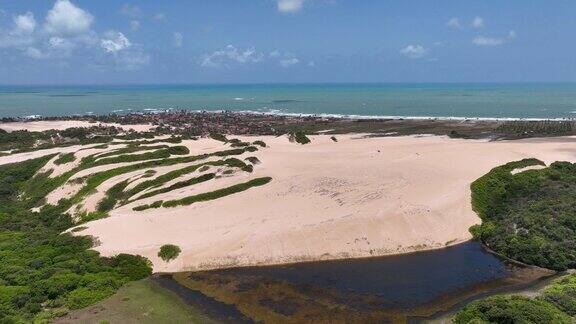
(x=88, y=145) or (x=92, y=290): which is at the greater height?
(x=88, y=145)

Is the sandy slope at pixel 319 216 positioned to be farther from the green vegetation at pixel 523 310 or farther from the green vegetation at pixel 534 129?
the green vegetation at pixel 534 129

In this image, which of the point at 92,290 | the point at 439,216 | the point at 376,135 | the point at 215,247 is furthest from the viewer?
the point at 376,135

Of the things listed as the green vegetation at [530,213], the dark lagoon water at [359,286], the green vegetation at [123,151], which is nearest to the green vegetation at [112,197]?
the green vegetation at [123,151]

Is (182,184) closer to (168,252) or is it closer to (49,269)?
(168,252)

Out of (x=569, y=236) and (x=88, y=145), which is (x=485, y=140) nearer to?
(x=569, y=236)

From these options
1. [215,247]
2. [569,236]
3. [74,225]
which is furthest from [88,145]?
[569,236]

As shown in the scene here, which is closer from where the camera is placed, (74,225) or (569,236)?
(569,236)

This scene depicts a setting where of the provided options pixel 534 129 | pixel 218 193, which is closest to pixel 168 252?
pixel 218 193
